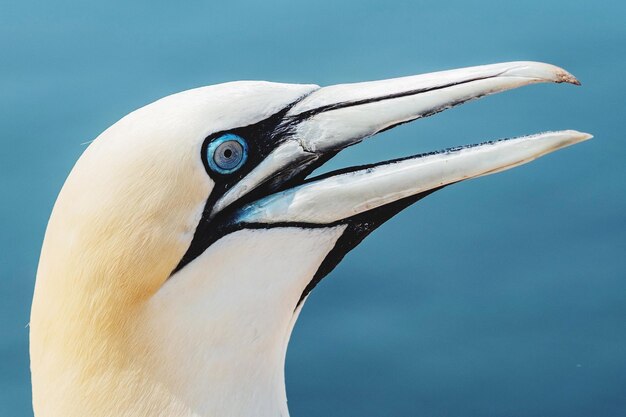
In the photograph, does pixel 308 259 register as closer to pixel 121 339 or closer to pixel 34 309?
pixel 121 339

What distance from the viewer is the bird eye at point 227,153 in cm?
250

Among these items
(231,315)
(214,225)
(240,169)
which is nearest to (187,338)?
(231,315)

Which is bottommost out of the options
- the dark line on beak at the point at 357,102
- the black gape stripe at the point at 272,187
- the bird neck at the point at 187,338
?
the bird neck at the point at 187,338

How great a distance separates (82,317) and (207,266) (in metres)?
0.32

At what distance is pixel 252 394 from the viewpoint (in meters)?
2.64

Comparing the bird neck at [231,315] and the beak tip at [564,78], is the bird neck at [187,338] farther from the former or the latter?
the beak tip at [564,78]

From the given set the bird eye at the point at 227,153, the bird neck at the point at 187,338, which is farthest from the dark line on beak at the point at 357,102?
the bird neck at the point at 187,338

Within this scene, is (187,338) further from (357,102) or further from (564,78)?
(564,78)

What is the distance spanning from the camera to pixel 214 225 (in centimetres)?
254

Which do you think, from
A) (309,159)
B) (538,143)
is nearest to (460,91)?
(538,143)

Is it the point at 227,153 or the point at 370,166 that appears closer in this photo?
the point at 227,153

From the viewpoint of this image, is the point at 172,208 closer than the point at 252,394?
Yes

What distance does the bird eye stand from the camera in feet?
8.19

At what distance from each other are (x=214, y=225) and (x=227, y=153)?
0.58 feet
